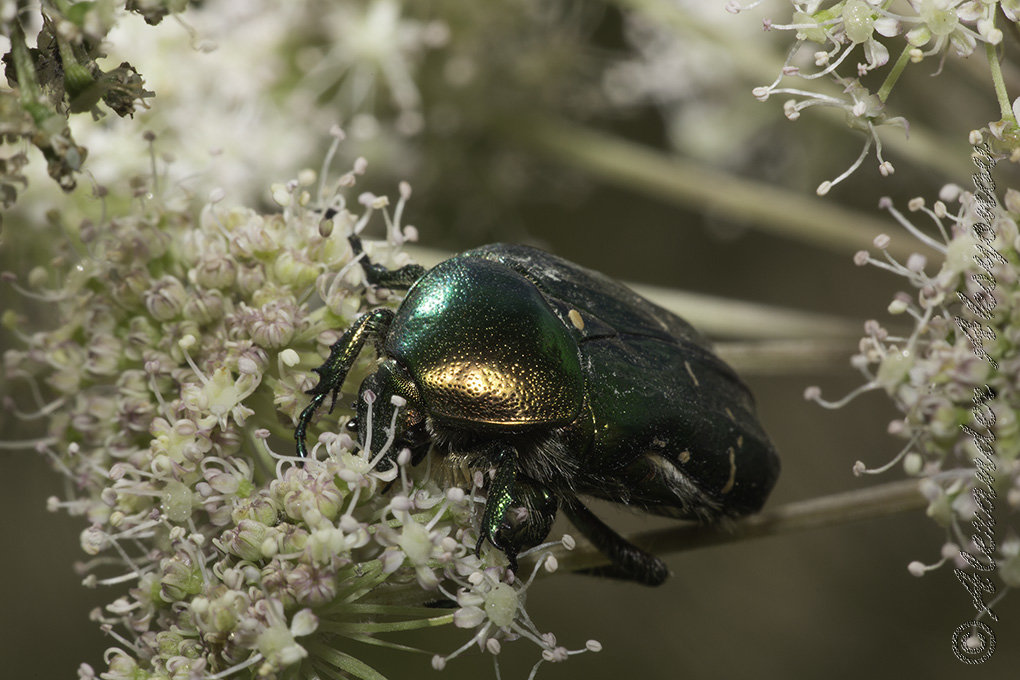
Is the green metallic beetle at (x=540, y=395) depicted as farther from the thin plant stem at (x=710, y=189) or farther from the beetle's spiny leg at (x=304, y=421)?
the thin plant stem at (x=710, y=189)

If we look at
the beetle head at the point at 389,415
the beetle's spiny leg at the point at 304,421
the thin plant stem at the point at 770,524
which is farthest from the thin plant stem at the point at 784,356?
the beetle's spiny leg at the point at 304,421

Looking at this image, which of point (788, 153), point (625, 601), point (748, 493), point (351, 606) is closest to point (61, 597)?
point (625, 601)

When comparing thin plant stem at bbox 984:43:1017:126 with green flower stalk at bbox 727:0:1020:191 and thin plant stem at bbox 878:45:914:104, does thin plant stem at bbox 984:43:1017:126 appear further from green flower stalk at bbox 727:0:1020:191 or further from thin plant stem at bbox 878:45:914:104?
thin plant stem at bbox 878:45:914:104

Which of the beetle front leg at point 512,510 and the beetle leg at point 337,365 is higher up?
the beetle leg at point 337,365

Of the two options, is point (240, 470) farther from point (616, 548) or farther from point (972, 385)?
point (972, 385)

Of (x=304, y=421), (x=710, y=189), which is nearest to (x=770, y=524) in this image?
(x=304, y=421)

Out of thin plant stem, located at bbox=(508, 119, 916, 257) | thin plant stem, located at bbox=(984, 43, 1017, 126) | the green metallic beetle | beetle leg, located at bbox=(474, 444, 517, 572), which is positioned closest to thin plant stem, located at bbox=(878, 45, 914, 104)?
thin plant stem, located at bbox=(984, 43, 1017, 126)
